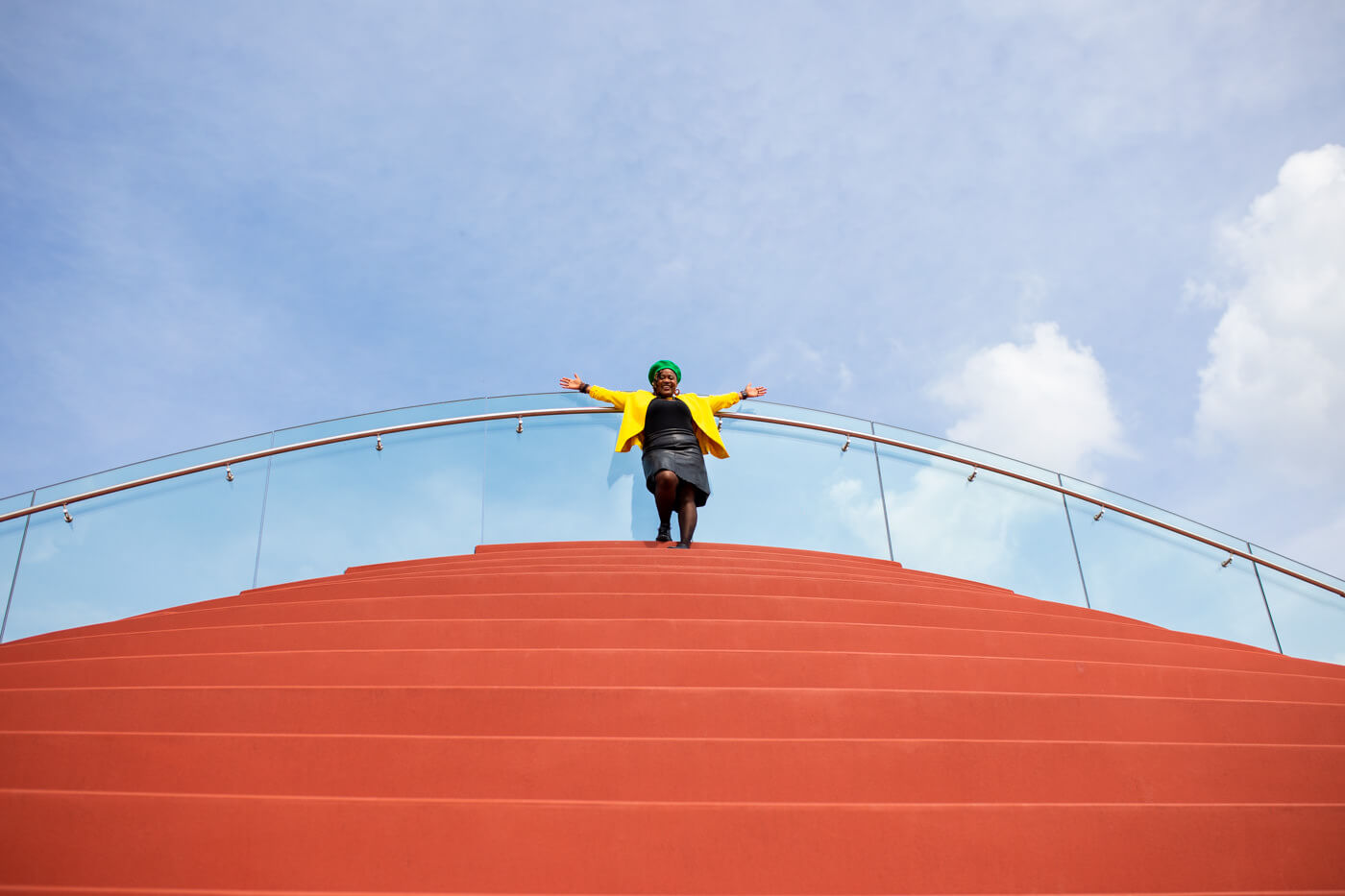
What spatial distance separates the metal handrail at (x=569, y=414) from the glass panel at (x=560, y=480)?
0.07 m

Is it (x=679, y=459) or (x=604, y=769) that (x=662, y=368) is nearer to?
(x=679, y=459)

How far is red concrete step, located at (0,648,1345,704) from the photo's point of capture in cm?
327

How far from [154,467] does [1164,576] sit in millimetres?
8054

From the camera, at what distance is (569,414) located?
744 centimetres

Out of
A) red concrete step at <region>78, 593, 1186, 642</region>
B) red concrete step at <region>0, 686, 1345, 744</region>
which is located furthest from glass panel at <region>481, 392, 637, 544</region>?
red concrete step at <region>0, 686, 1345, 744</region>

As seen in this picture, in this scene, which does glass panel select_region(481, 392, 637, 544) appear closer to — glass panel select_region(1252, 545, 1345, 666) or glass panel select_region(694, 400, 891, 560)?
glass panel select_region(694, 400, 891, 560)

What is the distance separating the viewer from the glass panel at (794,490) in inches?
281

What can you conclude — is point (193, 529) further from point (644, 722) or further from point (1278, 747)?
point (1278, 747)

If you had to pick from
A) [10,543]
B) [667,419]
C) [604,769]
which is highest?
[667,419]

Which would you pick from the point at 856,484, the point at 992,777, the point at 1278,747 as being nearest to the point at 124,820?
the point at 992,777

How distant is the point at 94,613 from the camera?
5891mm

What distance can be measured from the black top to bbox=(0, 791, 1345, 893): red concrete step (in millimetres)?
4384

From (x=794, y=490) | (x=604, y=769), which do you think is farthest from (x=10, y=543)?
(x=794, y=490)

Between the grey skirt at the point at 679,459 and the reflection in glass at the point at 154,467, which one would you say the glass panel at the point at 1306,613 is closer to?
the grey skirt at the point at 679,459
